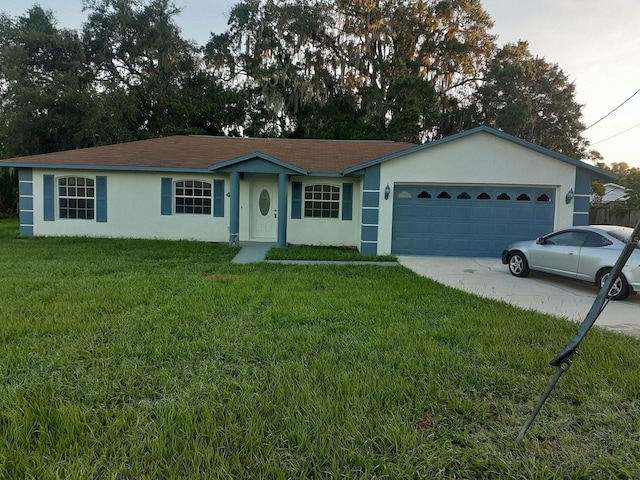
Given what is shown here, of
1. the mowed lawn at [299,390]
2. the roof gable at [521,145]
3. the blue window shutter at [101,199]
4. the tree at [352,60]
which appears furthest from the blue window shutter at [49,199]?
the tree at [352,60]

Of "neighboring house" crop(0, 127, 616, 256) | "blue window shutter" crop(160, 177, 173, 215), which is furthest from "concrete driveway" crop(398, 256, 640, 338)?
"blue window shutter" crop(160, 177, 173, 215)

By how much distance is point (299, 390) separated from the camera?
301cm

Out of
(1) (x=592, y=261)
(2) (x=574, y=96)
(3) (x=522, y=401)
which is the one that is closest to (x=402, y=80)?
(2) (x=574, y=96)

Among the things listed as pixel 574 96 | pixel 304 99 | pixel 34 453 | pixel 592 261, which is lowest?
pixel 34 453

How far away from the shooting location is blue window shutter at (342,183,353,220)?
12.8m

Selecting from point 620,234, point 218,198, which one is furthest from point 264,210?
point 620,234

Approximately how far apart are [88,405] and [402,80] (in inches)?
912

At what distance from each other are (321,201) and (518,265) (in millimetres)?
6486

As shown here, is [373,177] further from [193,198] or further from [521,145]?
[193,198]

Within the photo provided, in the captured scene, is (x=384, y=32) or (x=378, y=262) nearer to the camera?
(x=378, y=262)

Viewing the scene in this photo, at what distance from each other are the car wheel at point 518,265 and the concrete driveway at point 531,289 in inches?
6.4

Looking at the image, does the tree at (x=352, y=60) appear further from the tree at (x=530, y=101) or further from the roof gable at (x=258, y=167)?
the roof gable at (x=258, y=167)

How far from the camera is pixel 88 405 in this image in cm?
280

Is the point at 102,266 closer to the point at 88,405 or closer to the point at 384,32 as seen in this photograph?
the point at 88,405
